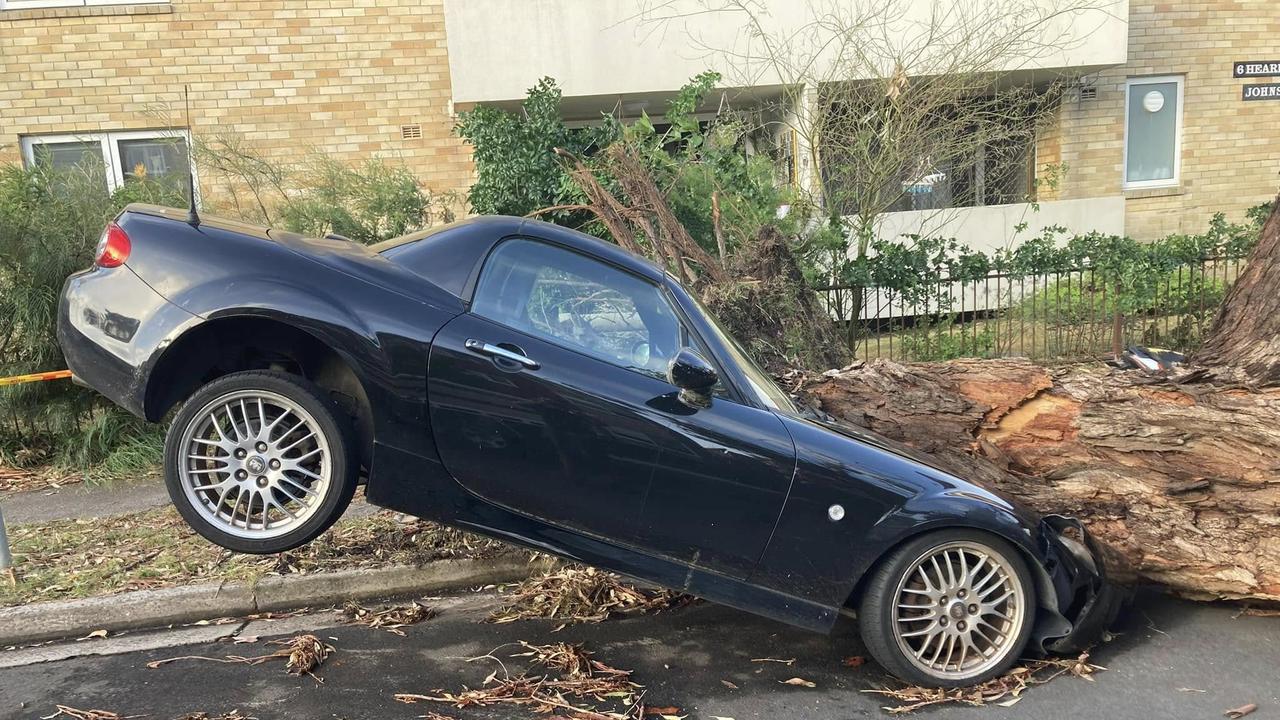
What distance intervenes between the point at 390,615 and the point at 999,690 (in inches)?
110

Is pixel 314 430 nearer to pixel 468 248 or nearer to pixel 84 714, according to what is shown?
pixel 468 248

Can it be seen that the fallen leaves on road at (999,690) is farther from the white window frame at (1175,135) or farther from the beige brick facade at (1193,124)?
the white window frame at (1175,135)

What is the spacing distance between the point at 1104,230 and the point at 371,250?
11.4 meters

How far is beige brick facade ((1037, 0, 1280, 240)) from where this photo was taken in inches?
537

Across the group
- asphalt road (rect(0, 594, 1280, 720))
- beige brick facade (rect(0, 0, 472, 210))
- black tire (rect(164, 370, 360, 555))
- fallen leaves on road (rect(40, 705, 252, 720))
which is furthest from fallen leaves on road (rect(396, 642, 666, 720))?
beige brick facade (rect(0, 0, 472, 210))

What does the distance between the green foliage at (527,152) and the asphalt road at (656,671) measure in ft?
18.1

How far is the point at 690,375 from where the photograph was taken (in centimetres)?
317

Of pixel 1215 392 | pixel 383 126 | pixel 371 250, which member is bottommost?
pixel 1215 392

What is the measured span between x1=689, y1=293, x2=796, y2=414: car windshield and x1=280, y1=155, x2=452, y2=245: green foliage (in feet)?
17.7

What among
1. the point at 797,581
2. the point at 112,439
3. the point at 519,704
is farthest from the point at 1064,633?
the point at 112,439

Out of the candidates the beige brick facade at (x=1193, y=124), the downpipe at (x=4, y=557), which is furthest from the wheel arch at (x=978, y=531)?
the beige brick facade at (x=1193, y=124)

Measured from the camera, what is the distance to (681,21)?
11109mm

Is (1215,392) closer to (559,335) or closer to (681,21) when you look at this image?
(559,335)

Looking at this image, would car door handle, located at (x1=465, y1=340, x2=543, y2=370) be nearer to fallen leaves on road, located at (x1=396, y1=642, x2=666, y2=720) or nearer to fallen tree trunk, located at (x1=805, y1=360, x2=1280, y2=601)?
fallen leaves on road, located at (x1=396, y1=642, x2=666, y2=720)
